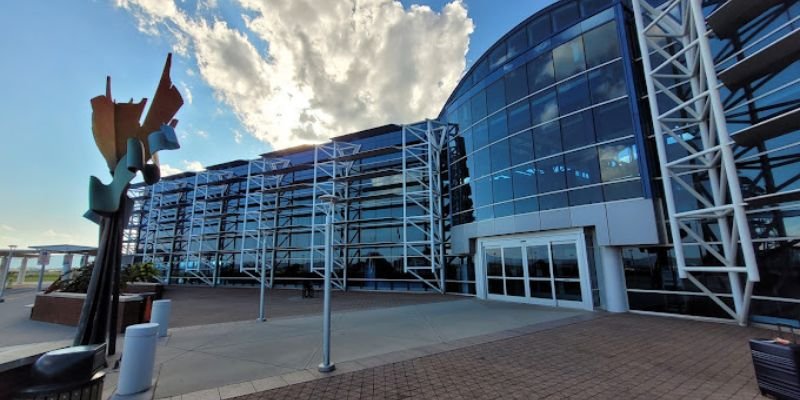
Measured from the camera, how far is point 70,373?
3064mm

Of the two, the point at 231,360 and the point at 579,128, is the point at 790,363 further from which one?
the point at 579,128

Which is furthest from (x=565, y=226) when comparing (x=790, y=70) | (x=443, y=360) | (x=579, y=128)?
(x=443, y=360)

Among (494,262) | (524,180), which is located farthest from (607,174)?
(494,262)

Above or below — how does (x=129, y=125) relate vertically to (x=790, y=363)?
above

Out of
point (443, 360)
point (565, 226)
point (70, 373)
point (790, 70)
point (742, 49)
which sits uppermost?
point (742, 49)

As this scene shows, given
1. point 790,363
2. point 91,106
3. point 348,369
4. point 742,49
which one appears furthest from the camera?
point 742,49

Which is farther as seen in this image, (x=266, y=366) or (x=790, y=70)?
(x=790, y=70)

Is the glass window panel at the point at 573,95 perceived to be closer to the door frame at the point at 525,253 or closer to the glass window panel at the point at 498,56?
the glass window panel at the point at 498,56

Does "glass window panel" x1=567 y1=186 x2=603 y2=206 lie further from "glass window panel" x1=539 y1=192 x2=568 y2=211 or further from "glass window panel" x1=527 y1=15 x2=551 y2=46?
"glass window panel" x1=527 y1=15 x2=551 y2=46

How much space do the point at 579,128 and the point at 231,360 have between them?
13616 mm

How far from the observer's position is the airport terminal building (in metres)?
9.31

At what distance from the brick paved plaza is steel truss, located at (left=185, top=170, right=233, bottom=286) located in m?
28.3

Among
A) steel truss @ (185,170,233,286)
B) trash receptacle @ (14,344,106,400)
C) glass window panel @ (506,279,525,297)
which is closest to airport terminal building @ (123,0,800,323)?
glass window panel @ (506,279,525,297)

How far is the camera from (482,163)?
57.6 ft
